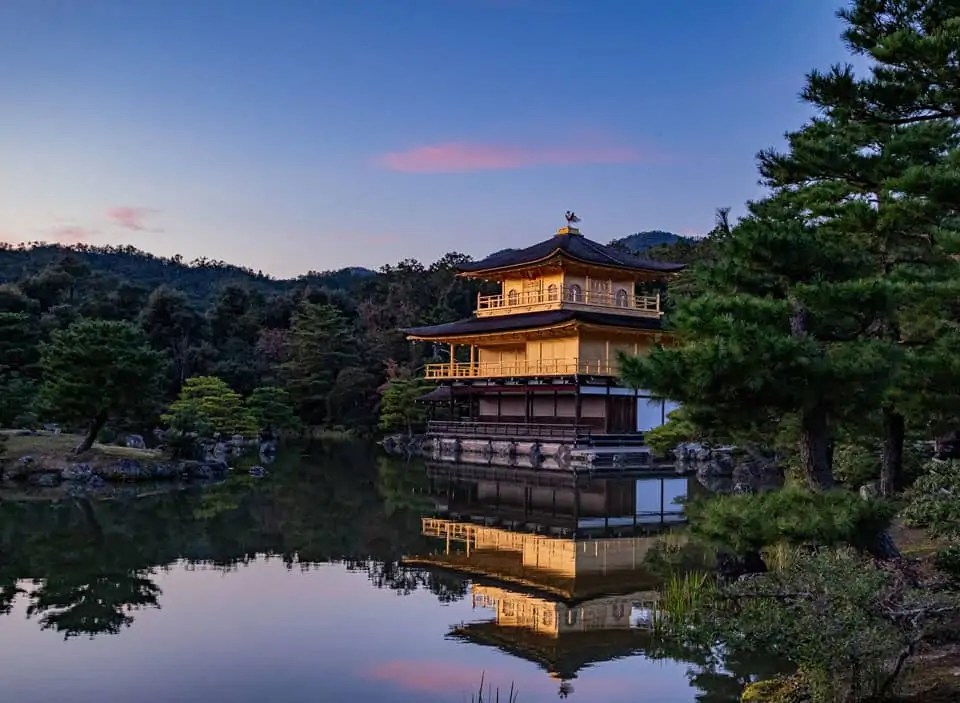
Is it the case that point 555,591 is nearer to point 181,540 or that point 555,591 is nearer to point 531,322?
point 181,540

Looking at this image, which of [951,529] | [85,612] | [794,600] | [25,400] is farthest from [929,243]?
[25,400]

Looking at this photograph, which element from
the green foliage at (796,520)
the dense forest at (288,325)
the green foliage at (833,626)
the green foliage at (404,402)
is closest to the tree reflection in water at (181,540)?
the green foliage at (796,520)

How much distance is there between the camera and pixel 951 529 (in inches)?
284

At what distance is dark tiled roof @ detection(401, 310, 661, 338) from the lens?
90.7 ft

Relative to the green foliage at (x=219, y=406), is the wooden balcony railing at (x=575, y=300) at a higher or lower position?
higher

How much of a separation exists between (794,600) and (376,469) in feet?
68.7

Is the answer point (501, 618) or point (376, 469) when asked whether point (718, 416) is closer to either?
point (501, 618)

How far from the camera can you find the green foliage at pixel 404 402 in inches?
1393

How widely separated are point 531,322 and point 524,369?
5.42ft

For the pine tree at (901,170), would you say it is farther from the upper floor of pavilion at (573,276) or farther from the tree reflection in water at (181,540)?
the upper floor of pavilion at (573,276)

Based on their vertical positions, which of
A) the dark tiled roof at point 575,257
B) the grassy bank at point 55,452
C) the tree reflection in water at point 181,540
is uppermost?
the dark tiled roof at point 575,257

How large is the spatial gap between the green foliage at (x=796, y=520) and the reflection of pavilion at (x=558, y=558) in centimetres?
146

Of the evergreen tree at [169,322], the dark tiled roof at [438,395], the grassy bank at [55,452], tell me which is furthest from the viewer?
the evergreen tree at [169,322]

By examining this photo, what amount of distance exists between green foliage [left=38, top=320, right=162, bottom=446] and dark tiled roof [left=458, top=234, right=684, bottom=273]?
14.1 meters
